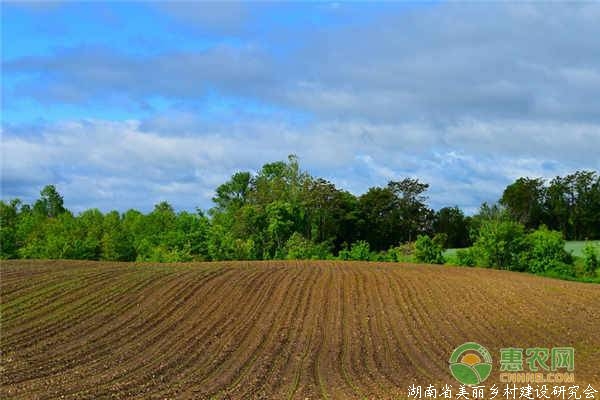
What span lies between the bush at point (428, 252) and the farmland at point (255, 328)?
15495 millimetres

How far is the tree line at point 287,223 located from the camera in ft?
184

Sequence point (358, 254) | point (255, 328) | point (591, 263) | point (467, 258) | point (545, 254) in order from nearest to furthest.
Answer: point (255, 328), point (591, 263), point (545, 254), point (467, 258), point (358, 254)

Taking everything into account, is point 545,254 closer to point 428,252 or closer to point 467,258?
point 467,258

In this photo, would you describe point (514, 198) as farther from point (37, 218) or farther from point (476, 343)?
point (476, 343)

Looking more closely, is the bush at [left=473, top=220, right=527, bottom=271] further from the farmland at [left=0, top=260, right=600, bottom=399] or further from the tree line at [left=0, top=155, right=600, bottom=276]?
the farmland at [left=0, top=260, right=600, bottom=399]

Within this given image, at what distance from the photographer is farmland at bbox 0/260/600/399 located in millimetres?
14938

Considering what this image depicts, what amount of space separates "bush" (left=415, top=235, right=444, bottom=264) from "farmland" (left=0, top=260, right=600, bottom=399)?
1549cm

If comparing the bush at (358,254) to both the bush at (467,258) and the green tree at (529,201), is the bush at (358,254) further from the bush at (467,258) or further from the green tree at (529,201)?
the green tree at (529,201)

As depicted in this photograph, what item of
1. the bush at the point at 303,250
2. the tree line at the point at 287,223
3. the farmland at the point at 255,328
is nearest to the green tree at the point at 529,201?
the tree line at the point at 287,223

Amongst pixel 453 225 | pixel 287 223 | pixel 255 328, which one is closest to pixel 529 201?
pixel 453 225

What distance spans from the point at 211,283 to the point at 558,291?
54.5 feet

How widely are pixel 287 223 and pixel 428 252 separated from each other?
56.2 ft

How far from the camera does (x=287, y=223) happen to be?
64.1m

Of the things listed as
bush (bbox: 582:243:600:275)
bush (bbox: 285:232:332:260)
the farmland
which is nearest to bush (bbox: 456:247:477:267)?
bush (bbox: 582:243:600:275)
